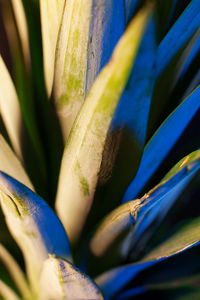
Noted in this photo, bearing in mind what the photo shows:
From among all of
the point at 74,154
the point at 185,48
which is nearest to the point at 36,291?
the point at 74,154

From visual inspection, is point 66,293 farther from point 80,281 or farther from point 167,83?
point 167,83

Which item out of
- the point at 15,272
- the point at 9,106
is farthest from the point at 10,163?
the point at 15,272

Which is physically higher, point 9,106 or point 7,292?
point 9,106

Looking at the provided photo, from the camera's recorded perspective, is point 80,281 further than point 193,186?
No

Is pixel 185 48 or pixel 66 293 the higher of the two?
pixel 185 48

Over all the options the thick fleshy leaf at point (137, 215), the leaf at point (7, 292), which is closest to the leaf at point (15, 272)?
the leaf at point (7, 292)

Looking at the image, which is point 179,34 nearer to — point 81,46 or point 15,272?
point 81,46

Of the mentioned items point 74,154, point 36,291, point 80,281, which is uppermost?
point 74,154
